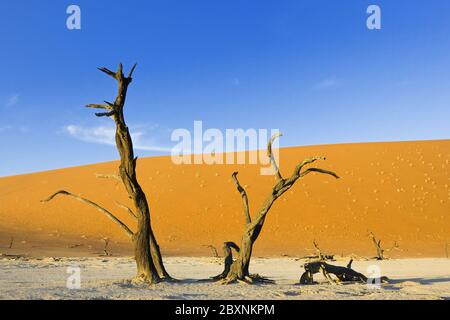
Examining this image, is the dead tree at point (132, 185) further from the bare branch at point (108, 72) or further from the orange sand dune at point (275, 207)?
the orange sand dune at point (275, 207)

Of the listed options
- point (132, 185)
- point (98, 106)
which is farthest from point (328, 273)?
point (98, 106)

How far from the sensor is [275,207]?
4159 cm

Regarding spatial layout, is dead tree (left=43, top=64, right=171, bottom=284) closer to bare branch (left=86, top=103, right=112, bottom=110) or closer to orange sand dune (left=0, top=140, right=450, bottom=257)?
bare branch (left=86, top=103, right=112, bottom=110)

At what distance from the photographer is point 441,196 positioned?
41.9m

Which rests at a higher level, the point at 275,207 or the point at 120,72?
the point at 120,72

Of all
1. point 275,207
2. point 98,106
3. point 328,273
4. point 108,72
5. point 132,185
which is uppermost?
point 108,72

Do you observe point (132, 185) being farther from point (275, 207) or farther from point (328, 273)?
point (275, 207)

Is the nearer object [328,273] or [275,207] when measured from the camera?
[328,273]

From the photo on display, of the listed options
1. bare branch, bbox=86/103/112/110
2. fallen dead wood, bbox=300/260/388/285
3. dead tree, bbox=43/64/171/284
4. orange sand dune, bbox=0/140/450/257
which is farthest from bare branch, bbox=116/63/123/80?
orange sand dune, bbox=0/140/450/257

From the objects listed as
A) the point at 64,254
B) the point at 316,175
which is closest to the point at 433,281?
the point at 64,254

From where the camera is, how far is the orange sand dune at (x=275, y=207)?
33406 millimetres

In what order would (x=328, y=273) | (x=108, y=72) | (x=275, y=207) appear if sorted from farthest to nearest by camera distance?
(x=275, y=207), (x=328, y=273), (x=108, y=72)

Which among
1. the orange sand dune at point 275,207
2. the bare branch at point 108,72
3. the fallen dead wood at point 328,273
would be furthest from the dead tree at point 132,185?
the orange sand dune at point 275,207
